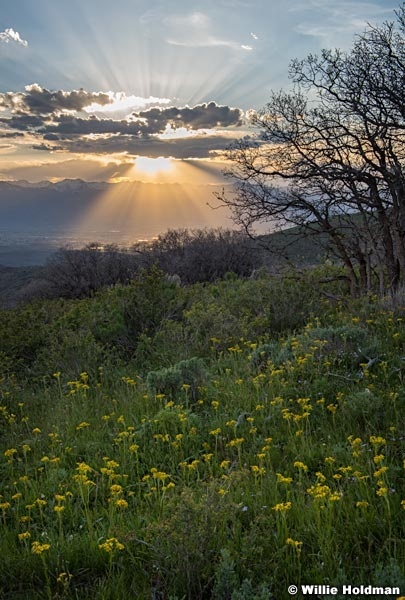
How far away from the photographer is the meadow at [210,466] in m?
2.92

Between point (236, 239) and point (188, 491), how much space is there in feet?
74.9

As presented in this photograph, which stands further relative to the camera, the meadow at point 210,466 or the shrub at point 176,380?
the shrub at point 176,380

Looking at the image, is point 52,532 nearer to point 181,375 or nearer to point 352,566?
point 352,566

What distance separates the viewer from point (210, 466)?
159 inches

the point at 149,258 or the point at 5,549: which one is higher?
the point at 149,258

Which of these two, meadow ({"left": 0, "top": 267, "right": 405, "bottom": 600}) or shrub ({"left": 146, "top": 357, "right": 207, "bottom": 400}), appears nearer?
meadow ({"left": 0, "top": 267, "right": 405, "bottom": 600})

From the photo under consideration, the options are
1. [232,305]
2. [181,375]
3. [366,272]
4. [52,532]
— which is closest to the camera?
[52,532]

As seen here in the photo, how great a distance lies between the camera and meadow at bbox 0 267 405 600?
292cm

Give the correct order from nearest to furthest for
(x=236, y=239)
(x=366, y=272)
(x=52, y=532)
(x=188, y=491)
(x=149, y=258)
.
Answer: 1. (x=188, y=491)
2. (x=52, y=532)
3. (x=366, y=272)
4. (x=236, y=239)
5. (x=149, y=258)

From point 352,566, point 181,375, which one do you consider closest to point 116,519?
point 352,566

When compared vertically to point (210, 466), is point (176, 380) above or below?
above

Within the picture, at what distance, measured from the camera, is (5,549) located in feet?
11.0

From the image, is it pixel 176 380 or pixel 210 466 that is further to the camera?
pixel 176 380

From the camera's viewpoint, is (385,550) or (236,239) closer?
(385,550)
